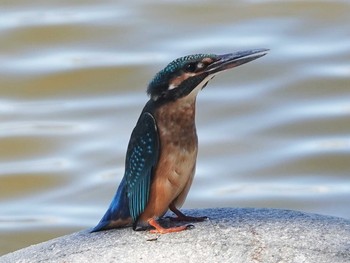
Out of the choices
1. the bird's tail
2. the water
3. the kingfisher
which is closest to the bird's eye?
the kingfisher

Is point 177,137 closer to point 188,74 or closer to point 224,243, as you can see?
point 188,74

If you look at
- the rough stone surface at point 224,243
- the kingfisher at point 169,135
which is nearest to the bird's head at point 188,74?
the kingfisher at point 169,135

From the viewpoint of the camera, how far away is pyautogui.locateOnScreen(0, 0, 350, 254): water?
7.05m

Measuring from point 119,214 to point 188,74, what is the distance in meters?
0.61

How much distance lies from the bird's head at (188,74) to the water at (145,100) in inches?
107

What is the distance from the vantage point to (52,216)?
22.7ft

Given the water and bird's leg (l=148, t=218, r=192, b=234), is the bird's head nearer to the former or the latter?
bird's leg (l=148, t=218, r=192, b=234)

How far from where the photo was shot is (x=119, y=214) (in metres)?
4.32

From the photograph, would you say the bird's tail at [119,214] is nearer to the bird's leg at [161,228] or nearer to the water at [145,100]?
the bird's leg at [161,228]

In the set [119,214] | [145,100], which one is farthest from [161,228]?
[145,100]

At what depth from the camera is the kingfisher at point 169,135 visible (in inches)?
161

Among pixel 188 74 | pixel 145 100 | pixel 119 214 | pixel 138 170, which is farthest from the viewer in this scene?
pixel 145 100

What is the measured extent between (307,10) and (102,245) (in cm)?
530

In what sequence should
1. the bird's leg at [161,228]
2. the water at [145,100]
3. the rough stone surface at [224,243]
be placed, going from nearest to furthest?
the rough stone surface at [224,243] < the bird's leg at [161,228] < the water at [145,100]
